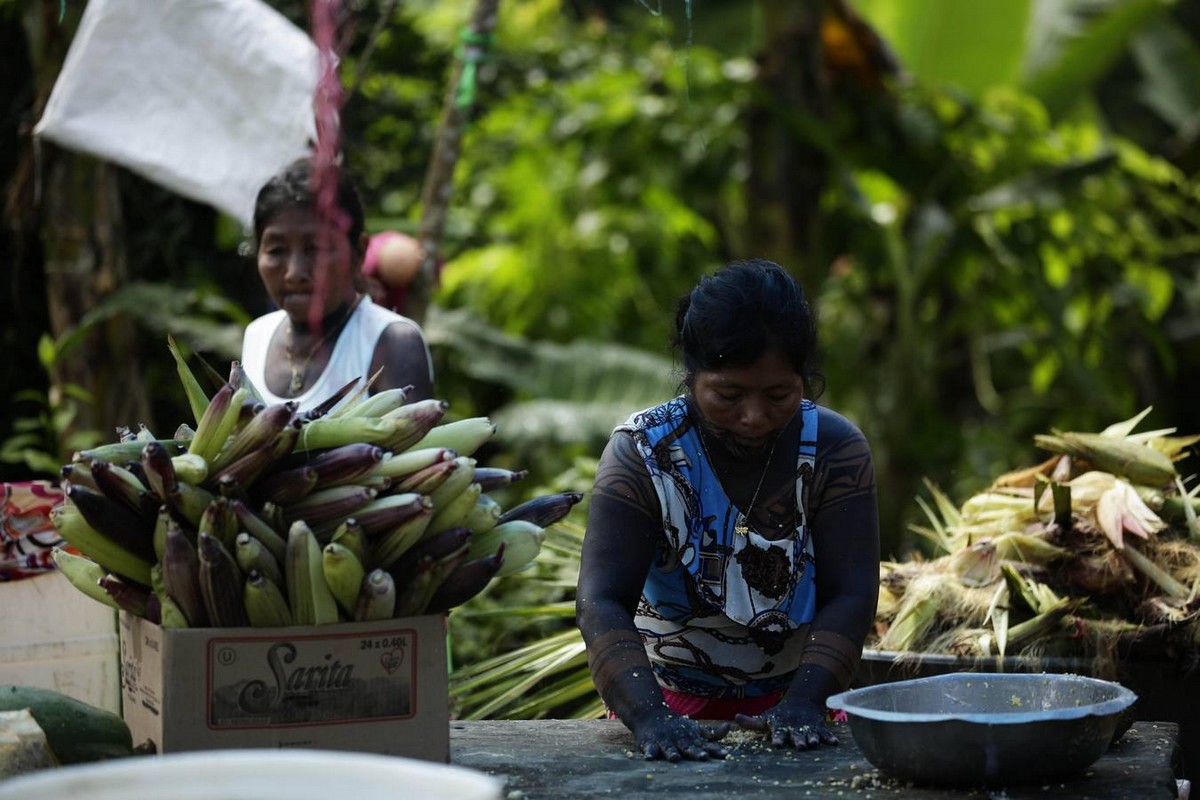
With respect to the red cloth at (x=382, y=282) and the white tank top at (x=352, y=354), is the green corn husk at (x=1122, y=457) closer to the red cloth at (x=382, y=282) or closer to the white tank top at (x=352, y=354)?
the white tank top at (x=352, y=354)

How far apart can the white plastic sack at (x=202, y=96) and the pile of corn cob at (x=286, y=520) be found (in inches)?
83.4

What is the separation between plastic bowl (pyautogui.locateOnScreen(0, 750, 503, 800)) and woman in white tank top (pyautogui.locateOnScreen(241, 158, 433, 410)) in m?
2.02

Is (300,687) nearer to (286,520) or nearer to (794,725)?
(286,520)

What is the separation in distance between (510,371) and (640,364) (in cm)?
85

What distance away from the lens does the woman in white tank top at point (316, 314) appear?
11.5 ft

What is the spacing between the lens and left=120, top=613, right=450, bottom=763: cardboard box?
2.02 meters

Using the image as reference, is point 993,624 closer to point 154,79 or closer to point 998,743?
point 998,743

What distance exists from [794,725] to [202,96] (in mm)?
2777

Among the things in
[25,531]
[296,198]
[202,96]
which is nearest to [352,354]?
[296,198]

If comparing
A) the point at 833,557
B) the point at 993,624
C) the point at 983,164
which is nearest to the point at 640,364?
the point at 983,164

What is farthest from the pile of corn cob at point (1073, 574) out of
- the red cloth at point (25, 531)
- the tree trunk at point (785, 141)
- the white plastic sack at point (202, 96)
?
the tree trunk at point (785, 141)

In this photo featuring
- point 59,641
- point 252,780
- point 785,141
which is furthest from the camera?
point 785,141

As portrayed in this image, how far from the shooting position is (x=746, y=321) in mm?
2506

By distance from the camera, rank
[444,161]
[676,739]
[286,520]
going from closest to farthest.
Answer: [286,520] → [676,739] → [444,161]
